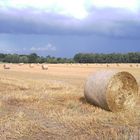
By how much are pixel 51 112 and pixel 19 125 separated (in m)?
2.35

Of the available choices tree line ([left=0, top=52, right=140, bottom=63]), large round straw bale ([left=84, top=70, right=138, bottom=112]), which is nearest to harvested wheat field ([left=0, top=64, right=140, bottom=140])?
large round straw bale ([left=84, top=70, right=138, bottom=112])

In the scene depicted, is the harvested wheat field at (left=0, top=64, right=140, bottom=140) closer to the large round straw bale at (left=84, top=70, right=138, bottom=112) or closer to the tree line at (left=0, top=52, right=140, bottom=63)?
the large round straw bale at (left=84, top=70, right=138, bottom=112)

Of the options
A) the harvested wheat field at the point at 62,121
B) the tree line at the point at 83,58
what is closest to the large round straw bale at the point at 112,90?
the harvested wheat field at the point at 62,121

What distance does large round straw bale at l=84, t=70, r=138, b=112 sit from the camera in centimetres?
1304

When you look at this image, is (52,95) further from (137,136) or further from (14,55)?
(14,55)

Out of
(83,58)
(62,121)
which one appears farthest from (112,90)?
(83,58)

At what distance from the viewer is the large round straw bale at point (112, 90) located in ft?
42.8

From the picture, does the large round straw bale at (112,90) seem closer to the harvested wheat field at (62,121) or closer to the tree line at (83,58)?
the harvested wheat field at (62,121)

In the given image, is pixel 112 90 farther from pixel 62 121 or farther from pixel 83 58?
pixel 83 58

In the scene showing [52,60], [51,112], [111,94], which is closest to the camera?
[51,112]

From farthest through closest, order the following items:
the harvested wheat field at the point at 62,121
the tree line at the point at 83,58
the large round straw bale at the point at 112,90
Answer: the tree line at the point at 83,58, the large round straw bale at the point at 112,90, the harvested wheat field at the point at 62,121

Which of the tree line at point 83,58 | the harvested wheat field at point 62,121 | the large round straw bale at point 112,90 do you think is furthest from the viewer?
the tree line at point 83,58

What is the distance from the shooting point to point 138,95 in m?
14.2

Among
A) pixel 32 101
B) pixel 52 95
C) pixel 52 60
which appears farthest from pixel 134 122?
pixel 52 60
